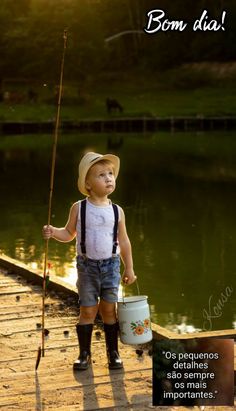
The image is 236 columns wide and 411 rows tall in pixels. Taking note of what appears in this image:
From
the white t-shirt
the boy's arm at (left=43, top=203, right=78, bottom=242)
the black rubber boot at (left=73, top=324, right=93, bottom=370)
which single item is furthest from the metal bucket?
the boy's arm at (left=43, top=203, right=78, bottom=242)

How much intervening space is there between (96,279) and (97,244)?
0.86 feet

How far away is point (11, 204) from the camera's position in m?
21.9

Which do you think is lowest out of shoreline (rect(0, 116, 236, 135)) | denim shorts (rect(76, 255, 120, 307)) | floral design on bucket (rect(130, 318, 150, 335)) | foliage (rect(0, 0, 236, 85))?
floral design on bucket (rect(130, 318, 150, 335))

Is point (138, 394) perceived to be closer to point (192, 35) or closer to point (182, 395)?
point (182, 395)

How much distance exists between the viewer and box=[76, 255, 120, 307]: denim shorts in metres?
6.77

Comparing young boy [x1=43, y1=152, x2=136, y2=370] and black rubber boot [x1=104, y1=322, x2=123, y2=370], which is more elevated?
young boy [x1=43, y1=152, x2=136, y2=370]

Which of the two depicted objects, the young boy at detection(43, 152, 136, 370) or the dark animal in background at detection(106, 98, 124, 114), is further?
the dark animal in background at detection(106, 98, 124, 114)

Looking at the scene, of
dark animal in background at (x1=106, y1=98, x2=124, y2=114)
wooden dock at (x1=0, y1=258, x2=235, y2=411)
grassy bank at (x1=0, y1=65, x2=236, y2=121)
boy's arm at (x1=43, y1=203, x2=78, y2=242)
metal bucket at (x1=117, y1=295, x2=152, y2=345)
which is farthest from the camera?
grassy bank at (x1=0, y1=65, x2=236, y2=121)

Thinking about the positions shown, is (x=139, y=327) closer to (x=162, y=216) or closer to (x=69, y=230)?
(x=69, y=230)

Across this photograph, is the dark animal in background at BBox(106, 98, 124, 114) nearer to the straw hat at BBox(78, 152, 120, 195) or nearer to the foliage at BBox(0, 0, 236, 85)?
the foliage at BBox(0, 0, 236, 85)

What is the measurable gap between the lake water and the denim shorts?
12.9 feet

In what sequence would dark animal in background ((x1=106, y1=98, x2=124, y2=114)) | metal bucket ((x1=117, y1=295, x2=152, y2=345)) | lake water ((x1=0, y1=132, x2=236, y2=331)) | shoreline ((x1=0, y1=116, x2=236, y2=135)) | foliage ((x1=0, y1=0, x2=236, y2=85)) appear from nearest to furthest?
metal bucket ((x1=117, y1=295, x2=152, y2=345)), lake water ((x1=0, y1=132, x2=236, y2=331)), shoreline ((x1=0, y1=116, x2=236, y2=135)), dark animal in background ((x1=106, y1=98, x2=124, y2=114)), foliage ((x1=0, y1=0, x2=236, y2=85))

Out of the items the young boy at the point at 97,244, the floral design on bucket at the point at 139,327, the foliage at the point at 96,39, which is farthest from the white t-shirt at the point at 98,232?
the foliage at the point at 96,39

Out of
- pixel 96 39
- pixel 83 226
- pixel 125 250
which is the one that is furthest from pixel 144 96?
pixel 83 226
